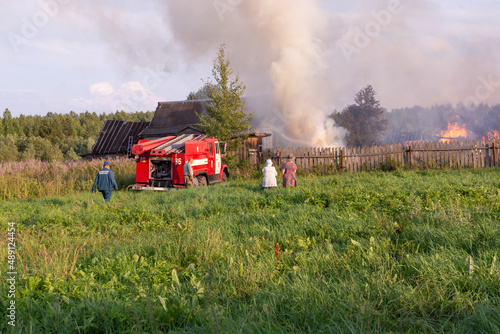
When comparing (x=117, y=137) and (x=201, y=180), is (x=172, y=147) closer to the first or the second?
(x=201, y=180)

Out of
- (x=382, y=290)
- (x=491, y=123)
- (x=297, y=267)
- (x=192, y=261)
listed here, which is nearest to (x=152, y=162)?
(x=192, y=261)

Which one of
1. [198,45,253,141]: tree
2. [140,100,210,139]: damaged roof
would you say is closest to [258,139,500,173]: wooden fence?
[198,45,253,141]: tree

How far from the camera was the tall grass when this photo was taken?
44.7ft

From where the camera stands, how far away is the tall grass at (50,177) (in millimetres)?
13620

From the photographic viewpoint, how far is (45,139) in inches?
2731

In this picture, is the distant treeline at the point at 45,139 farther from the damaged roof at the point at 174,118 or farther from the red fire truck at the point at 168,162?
the red fire truck at the point at 168,162

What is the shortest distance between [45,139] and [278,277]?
255 ft

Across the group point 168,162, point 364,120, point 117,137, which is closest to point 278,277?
point 168,162

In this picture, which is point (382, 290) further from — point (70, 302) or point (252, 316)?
point (70, 302)

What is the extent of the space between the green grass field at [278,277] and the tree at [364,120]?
46506 millimetres

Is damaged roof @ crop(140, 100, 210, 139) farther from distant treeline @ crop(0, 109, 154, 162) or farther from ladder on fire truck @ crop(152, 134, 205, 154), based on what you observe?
ladder on fire truck @ crop(152, 134, 205, 154)

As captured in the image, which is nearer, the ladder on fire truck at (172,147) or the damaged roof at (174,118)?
the ladder on fire truck at (172,147)

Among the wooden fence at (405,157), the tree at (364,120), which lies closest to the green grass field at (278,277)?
the wooden fence at (405,157)

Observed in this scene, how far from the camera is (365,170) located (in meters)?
20.6
